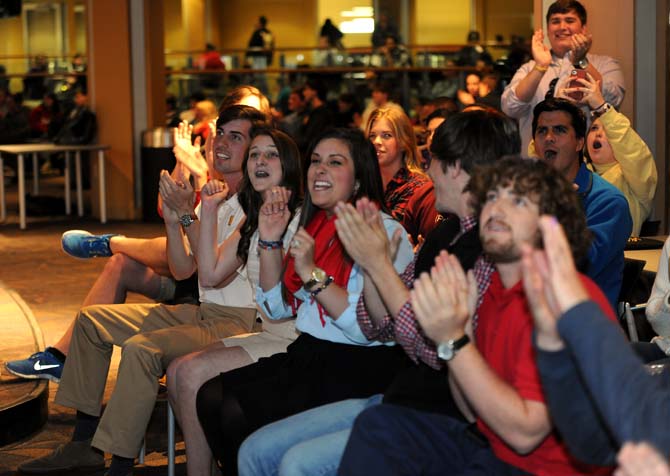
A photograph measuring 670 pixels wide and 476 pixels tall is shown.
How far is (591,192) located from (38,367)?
258 centimetres

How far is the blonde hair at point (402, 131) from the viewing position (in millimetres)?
5176

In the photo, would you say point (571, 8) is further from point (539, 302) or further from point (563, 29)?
point (539, 302)

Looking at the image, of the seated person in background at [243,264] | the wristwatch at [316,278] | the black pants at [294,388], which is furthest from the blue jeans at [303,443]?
the seated person in background at [243,264]

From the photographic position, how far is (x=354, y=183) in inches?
144

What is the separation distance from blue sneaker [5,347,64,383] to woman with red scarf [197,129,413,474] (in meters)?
1.55

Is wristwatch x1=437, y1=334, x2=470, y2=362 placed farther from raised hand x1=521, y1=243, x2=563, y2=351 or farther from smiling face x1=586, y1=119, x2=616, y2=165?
smiling face x1=586, y1=119, x2=616, y2=165

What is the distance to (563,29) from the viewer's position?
5.23 m

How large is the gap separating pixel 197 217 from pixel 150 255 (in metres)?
0.50

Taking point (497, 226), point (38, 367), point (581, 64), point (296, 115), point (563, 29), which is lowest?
point (38, 367)

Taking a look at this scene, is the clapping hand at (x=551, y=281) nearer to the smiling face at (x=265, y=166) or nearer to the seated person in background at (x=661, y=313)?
the seated person in background at (x=661, y=313)

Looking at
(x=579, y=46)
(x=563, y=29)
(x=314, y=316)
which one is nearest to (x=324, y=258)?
(x=314, y=316)

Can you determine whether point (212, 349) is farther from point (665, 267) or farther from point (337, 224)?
point (665, 267)

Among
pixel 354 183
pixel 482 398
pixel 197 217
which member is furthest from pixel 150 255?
pixel 482 398

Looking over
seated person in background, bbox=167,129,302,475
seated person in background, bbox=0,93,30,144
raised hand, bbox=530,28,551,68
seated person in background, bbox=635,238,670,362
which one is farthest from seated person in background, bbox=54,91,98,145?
seated person in background, bbox=635,238,670,362
